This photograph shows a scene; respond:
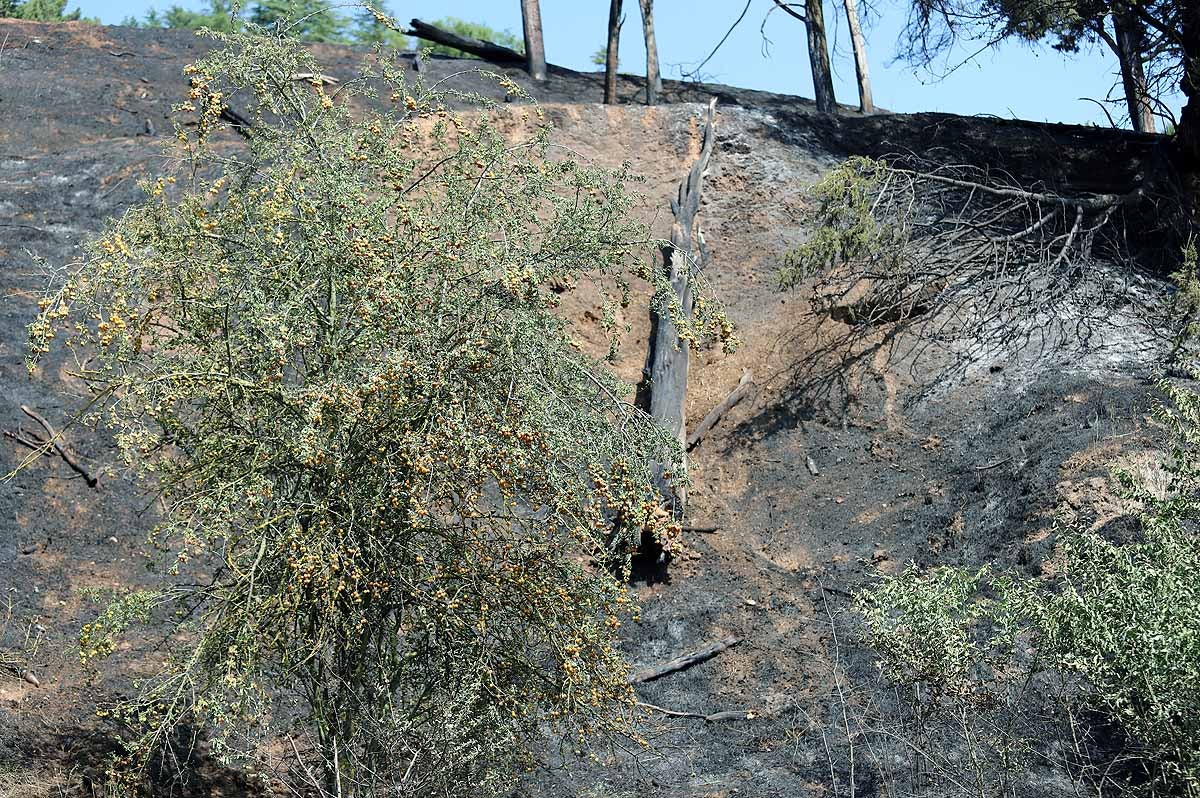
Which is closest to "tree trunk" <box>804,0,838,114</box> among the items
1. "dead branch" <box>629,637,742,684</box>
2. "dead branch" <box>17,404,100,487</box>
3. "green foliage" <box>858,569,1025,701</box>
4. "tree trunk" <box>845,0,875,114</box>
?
"tree trunk" <box>845,0,875,114</box>

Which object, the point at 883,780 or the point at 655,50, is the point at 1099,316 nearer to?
the point at 883,780

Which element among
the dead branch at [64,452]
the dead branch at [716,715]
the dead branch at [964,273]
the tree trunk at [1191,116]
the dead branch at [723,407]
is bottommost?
the dead branch at [716,715]

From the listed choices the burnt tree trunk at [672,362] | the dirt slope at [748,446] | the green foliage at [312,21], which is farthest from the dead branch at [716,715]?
the green foliage at [312,21]

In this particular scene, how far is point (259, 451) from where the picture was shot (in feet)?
23.7

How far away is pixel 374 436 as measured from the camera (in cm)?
730

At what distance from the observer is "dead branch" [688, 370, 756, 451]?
14969mm

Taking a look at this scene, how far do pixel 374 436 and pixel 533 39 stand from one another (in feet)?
52.8

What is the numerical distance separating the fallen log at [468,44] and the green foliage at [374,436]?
14.3m

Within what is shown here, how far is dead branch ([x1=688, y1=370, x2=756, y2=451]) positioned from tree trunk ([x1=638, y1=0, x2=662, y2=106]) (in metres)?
7.25

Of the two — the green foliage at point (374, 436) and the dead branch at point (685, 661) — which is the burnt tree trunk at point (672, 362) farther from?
the green foliage at point (374, 436)

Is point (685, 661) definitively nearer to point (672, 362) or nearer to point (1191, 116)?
point (672, 362)

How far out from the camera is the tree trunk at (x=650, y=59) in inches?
834

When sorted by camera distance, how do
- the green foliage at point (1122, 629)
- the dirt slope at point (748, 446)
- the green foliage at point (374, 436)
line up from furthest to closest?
1. the dirt slope at point (748, 446)
2. the green foliage at point (374, 436)
3. the green foliage at point (1122, 629)

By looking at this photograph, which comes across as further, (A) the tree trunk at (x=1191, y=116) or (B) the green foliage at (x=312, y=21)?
(B) the green foliage at (x=312, y=21)
